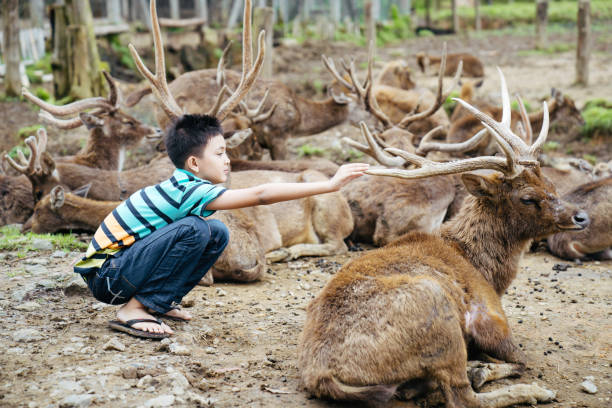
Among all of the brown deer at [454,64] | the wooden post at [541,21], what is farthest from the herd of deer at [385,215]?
the wooden post at [541,21]

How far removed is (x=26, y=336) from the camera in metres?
4.42

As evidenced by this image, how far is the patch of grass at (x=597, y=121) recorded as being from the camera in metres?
11.7

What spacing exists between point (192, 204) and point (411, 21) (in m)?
28.7

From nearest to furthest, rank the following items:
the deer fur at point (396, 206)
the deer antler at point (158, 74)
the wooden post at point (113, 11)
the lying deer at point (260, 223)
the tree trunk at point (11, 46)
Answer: the deer antler at point (158, 74) < the lying deer at point (260, 223) < the deer fur at point (396, 206) < the tree trunk at point (11, 46) < the wooden post at point (113, 11)

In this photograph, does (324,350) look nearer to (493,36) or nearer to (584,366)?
(584,366)

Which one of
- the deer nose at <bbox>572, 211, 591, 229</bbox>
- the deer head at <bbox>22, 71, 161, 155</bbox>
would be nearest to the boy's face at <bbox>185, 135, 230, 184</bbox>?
the deer nose at <bbox>572, 211, 591, 229</bbox>

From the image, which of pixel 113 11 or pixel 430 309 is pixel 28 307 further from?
pixel 113 11

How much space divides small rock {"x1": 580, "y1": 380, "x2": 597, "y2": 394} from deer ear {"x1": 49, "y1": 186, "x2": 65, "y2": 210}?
A: 547 cm

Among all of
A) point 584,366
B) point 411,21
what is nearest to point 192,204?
point 584,366

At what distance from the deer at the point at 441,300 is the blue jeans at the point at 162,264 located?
807mm

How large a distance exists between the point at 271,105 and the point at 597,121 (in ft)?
18.4

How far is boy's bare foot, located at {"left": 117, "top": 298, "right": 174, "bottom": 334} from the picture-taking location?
4516 mm

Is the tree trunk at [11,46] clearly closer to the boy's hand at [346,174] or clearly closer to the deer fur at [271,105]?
the deer fur at [271,105]

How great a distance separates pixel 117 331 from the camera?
4582mm
